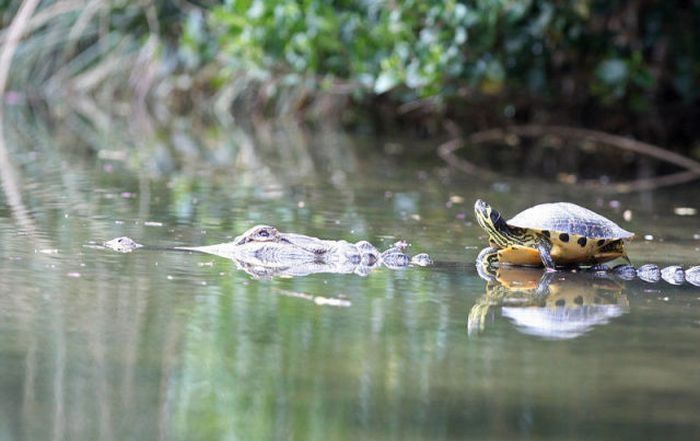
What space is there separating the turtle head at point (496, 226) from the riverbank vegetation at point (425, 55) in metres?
5.76

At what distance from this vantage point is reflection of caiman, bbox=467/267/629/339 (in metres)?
4.38

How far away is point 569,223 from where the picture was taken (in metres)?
5.59

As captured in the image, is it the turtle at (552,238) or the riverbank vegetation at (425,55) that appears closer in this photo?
the turtle at (552,238)

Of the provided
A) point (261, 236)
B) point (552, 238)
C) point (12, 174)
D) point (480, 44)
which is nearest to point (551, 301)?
point (552, 238)

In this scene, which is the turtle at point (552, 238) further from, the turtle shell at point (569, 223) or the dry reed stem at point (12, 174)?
the dry reed stem at point (12, 174)

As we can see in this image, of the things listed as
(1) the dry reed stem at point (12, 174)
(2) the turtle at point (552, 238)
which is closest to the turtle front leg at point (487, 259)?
(2) the turtle at point (552, 238)

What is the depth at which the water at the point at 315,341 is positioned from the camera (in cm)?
316

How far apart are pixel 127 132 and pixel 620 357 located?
35.6ft

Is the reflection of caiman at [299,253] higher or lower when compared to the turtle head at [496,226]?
lower

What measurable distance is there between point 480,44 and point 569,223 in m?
6.57

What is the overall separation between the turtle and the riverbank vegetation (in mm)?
5748

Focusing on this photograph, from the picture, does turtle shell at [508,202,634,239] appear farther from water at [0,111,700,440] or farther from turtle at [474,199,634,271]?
water at [0,111,700,440]

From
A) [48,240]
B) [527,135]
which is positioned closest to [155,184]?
[48,240]

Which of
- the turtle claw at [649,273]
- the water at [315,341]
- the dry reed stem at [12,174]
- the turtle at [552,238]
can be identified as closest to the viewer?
the water at [315,341]
